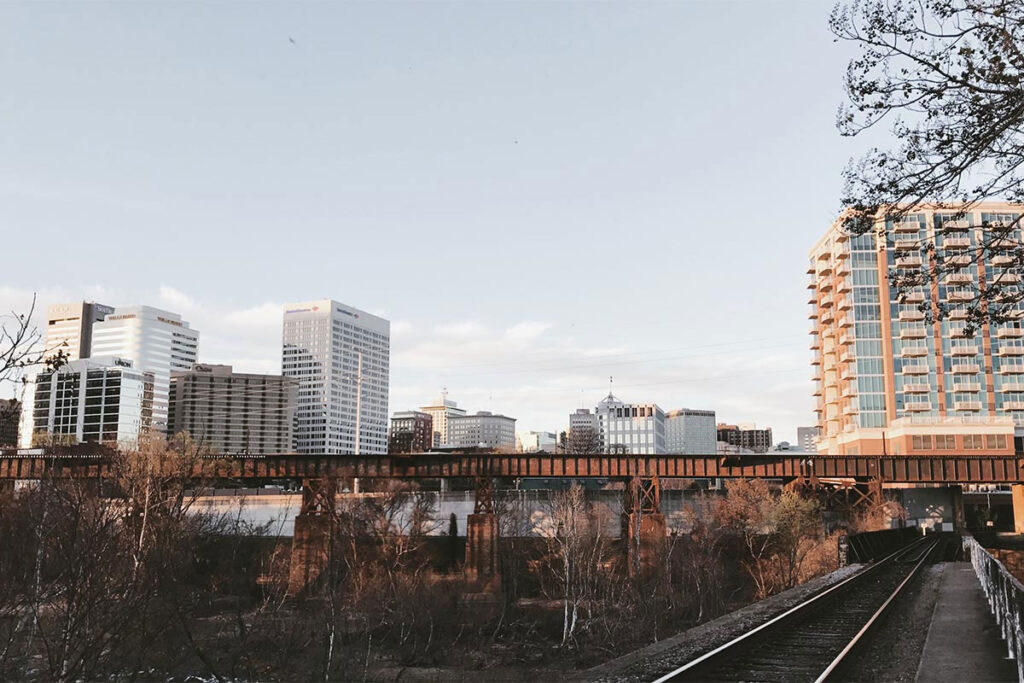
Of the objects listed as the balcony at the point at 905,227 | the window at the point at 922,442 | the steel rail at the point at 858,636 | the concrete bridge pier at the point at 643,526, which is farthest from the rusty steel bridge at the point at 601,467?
the window at the point at 922,442

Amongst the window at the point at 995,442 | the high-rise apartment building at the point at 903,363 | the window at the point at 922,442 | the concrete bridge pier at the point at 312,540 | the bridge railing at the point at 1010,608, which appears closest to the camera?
the bridge railing at the point at 1010,608

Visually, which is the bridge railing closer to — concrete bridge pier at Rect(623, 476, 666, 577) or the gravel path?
the gravel path

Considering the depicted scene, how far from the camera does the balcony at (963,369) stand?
11778 cm

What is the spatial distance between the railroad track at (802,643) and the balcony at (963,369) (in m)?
100

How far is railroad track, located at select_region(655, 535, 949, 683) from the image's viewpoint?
49.3 feet

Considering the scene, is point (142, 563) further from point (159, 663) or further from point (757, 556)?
point (757, 556)

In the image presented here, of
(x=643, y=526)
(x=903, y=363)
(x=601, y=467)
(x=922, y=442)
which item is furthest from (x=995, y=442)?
(x=643, y=526)

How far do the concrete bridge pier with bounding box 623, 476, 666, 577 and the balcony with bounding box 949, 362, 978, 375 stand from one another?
252ft

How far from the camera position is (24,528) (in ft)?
69.1

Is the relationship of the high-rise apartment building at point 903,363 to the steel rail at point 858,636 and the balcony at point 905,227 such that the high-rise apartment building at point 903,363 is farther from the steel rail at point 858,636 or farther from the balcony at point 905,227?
the steel rail at point 858,636

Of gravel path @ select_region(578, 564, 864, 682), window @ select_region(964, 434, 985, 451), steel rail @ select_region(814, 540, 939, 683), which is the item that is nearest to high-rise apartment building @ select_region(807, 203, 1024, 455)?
window @ select_region(964, 434, 985, 451)

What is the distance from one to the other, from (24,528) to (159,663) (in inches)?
464

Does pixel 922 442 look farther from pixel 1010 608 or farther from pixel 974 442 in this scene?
pixel 1010 608

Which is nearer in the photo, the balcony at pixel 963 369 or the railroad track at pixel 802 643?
the railroad track at pixel 802 643
